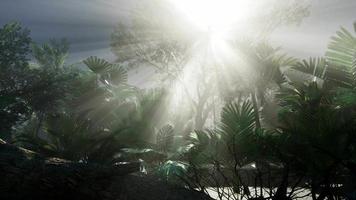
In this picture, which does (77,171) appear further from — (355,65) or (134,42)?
(134,42)

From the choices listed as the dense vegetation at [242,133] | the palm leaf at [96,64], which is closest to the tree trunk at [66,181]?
the dense vegetation at [242,133]

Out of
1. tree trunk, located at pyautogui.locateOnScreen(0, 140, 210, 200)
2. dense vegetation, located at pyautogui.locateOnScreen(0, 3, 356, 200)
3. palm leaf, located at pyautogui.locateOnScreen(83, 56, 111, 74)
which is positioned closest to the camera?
tree trunk, located at pyautogui.locateOnScreen(0, 140, 210, 200)

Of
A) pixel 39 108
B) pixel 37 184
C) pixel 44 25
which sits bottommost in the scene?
pixel 37 184

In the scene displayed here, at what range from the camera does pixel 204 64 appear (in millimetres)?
24719

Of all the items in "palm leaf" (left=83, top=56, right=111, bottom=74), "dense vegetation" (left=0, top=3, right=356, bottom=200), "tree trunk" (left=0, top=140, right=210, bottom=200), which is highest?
"palm leaf" (left=83, top=56, right=111, bottom=74)

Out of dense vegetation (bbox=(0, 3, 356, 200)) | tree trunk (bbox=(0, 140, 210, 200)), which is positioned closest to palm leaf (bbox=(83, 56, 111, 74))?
dense vegetation (bbox=(0, 3, 356, 200))

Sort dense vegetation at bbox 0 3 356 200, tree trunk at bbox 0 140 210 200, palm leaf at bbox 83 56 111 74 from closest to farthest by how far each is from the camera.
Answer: tree trunk at bbox 0 140 210 200
dense vegetation at bbox 0 3 356 200
palm leaf at bbox 83 56 111 74

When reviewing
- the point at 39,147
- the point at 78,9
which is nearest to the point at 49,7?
the point at 78,9

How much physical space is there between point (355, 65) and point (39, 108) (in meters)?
13.5

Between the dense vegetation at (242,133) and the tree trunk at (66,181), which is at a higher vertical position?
the dense vegetation at (242,133)

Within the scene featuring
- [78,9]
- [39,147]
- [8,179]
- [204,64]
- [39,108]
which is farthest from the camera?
[78,9]

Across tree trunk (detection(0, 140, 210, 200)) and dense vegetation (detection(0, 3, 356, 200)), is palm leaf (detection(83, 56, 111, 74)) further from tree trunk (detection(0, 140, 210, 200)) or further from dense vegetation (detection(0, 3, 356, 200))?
tree trunk (detection(0, 140, 210, 200))

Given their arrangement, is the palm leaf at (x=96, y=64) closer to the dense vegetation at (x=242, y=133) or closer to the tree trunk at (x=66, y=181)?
the dense vegetation at (x=242, y=133)

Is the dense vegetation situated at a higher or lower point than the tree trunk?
higher
